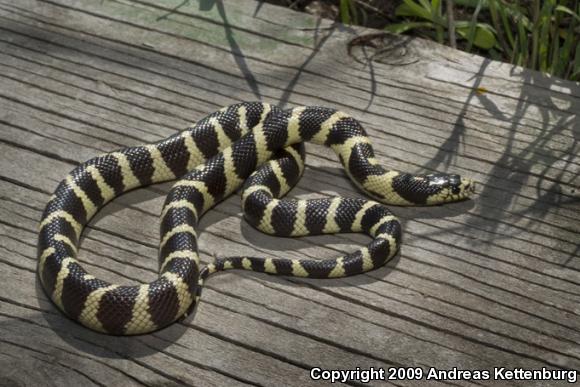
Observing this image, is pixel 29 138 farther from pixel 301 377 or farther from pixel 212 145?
pixel 301 377

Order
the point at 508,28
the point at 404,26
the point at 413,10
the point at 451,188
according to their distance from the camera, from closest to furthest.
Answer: the point at 451,188 → the point at 508,28 → the point at 413,10 → the point at 404,26

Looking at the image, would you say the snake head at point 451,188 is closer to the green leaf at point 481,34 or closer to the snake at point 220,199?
the snake at point 220,199

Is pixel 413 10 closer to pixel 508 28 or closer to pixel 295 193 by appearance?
pixel 508 28

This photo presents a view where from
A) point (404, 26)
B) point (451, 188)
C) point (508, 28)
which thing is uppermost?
point (508, 28)

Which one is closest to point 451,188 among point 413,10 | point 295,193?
point 295,193

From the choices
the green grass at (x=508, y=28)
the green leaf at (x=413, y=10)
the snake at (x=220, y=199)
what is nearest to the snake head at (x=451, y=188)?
the snake at (x=220, y=199)

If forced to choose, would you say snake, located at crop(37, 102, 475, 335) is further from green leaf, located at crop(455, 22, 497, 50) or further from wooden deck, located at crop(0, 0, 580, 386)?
green leaf, located at crop(455, 22, 497, 50)

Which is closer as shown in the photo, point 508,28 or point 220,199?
point 220,199
